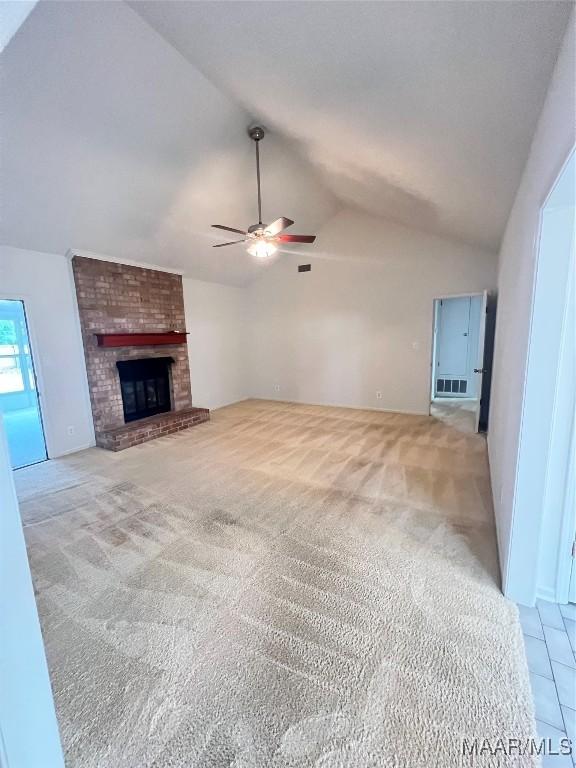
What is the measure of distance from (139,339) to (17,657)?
4387 mm

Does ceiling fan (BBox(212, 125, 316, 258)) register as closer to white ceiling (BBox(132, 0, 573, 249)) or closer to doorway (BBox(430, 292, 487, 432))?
white ceiling (BBox(132, 0, 573, 249))

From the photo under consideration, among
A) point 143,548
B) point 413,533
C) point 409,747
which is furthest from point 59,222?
point 409,747

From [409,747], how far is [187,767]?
79cm

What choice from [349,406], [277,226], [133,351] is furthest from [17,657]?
[349,406]

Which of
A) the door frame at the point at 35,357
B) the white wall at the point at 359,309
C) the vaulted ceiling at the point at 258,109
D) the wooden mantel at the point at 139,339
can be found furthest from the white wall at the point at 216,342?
the door frame at the point at 35,357

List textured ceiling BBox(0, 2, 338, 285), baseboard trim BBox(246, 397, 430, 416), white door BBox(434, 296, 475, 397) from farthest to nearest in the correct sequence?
white door BBox(434, 296, 475, 397) → baseboard trim BBox(246, 397, 430, 416) → textured ceiling BBox(0, 2, 338, 285)

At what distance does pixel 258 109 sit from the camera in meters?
2.83

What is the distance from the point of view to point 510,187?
8.00 ft

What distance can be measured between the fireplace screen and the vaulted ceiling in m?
1.65

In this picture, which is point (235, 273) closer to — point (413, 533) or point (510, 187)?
point (510, 187)

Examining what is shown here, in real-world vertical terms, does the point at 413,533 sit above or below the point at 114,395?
below

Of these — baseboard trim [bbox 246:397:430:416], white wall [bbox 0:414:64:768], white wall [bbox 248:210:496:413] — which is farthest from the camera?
baseboard trim [bbox 246:397:430:416]

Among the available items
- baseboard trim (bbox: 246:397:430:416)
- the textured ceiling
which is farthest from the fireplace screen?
baseboard trim (bbox: 246:397:430:416)

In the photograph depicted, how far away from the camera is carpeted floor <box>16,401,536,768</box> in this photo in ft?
3.97
